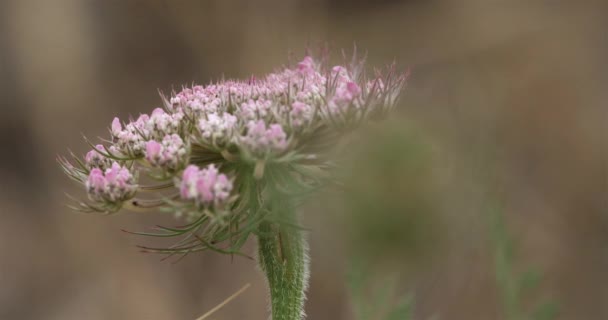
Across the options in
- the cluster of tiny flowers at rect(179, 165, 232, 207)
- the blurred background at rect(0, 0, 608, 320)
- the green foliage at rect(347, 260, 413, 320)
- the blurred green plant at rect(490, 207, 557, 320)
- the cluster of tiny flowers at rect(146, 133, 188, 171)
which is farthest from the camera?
the blurred background at rect(0, 0, 608, 320)

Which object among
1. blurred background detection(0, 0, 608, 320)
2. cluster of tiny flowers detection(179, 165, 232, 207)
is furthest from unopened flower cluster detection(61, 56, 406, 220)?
blurred background detection(0, 0, 608, 320)

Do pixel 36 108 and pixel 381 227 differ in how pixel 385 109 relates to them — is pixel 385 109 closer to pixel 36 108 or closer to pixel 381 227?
pixel 381 227

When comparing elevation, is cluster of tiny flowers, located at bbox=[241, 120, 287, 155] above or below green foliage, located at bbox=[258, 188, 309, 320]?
above

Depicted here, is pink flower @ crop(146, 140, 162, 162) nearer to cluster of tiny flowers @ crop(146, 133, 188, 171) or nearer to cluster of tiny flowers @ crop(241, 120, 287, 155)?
cluster of tiny flowers @ crop(146, 133, 188, 171)

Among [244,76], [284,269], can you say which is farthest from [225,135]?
[244,76]

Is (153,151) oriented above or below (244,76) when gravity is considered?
below

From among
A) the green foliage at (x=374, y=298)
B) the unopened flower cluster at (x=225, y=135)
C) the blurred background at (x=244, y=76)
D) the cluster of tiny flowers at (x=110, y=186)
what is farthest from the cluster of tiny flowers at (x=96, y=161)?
the blurred background at (x=244, y=76)

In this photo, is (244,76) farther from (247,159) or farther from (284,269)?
(247,159)
